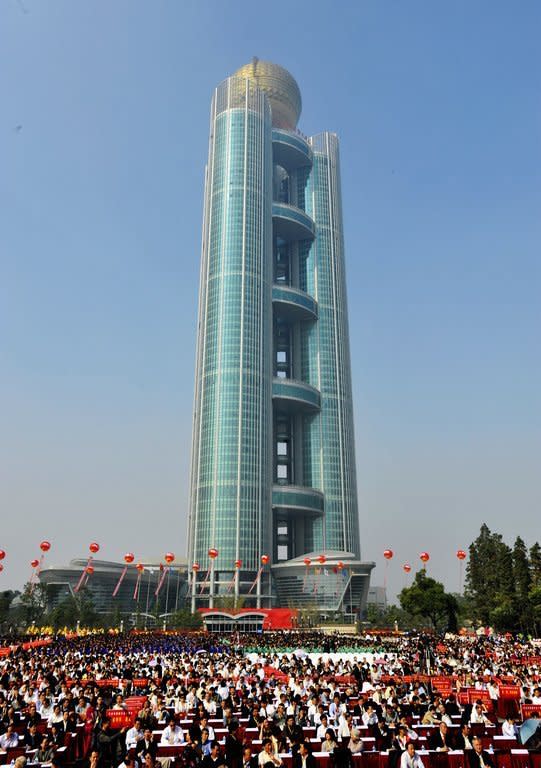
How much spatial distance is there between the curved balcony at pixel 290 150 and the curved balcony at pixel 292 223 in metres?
18.8

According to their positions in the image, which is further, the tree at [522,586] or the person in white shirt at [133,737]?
the tree at [522,586]

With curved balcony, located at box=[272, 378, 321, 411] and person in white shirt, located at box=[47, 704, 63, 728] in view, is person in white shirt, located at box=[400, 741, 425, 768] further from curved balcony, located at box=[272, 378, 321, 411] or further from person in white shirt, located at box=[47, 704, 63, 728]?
curved balcony, located at box=[272, 378, 321, 411]

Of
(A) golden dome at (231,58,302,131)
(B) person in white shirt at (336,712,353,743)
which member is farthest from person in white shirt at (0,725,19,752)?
(A) golden dome at (231,58,302,131)

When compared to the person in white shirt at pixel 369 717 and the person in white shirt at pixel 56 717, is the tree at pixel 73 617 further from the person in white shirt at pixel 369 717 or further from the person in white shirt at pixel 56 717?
the person in white shirt at pixel 369 717

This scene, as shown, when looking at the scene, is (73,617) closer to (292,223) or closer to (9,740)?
(9,740)

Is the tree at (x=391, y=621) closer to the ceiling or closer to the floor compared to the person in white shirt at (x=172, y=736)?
closer to the floor

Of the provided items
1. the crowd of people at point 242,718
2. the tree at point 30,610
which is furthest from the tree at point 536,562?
the tree at point 30,610

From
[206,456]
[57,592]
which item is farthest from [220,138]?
[57,592]

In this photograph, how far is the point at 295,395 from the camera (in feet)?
486

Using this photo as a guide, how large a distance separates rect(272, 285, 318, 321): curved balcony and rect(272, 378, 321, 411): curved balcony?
62.3 feet

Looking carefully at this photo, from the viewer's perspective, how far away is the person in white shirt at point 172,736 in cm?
1504

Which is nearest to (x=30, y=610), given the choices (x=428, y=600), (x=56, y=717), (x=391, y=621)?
(x=428, y=600)

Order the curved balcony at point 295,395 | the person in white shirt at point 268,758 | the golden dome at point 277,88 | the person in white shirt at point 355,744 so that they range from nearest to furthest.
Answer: the person in white shirt at point 268,758, the person in white shirt at point 355,744, the curved balcony at point 295,395, the golden dome at point 277,88

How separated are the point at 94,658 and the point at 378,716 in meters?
23.5
